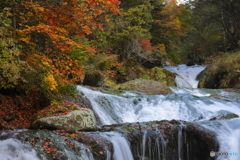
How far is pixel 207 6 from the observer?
2117 cm

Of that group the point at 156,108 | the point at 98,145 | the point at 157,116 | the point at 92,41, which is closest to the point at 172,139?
the point at 98,145

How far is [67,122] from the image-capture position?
19.4ft

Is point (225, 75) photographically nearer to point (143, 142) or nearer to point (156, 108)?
point (156, 108)

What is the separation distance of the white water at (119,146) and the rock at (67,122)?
632mm

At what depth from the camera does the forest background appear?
6.56 meters

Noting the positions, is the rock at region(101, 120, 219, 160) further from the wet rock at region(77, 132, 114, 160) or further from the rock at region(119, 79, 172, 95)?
the rock at region(119, 79, 172, 95)

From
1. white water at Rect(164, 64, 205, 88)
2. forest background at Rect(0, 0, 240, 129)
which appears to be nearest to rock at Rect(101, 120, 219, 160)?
forest background at Rect(0, 0, 240, 129)

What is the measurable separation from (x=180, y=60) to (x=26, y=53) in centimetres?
2854

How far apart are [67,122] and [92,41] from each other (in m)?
9.41

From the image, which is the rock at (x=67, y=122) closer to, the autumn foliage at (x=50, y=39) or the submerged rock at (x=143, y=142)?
the submerged rock at (x=143, y=142)

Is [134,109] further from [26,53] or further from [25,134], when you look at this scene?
[25,134]

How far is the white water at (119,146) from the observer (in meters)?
5.32

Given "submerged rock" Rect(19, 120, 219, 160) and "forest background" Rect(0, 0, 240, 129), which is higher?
"forest background" Rect(0, 0, 240, 129)

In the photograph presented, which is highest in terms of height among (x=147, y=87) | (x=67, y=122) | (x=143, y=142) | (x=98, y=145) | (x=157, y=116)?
(x=147, y=87)
